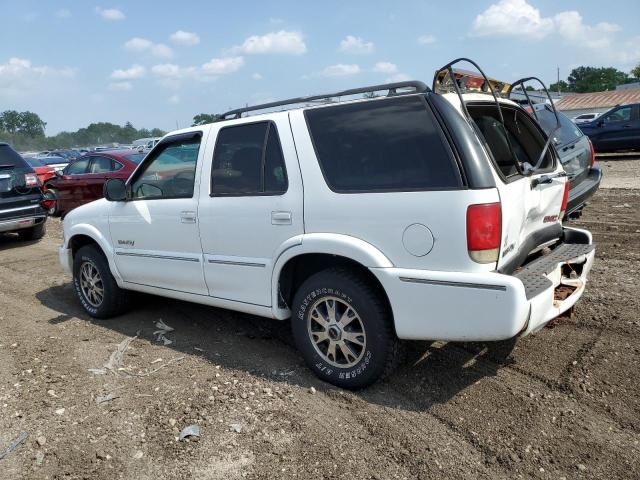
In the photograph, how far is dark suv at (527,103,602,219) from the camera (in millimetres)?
6703

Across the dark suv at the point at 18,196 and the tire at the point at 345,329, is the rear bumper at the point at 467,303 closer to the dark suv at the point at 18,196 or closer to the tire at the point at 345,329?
the tire at the point at 345,329

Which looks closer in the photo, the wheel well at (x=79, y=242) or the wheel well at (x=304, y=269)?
the wheel well at (x=304, y=269)

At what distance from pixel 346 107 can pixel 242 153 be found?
0.93 metres

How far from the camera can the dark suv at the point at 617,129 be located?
51.9 feet

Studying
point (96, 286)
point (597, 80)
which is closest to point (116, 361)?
point (96, 286)

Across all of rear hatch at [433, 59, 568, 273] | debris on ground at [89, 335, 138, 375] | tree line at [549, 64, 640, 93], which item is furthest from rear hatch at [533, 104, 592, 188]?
tree line at [549, 64, 640, 93]

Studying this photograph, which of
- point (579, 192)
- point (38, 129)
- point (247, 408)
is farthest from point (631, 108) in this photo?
point (38, 129)

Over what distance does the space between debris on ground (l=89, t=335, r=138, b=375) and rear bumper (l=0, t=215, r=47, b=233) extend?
18.9ft

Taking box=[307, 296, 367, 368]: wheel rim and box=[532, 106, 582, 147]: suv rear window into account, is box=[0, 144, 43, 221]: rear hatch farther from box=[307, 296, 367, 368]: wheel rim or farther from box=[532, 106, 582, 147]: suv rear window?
box=[532, 106, 582, 147]: suv rear window

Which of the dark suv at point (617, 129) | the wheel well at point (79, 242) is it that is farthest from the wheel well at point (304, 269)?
the dark suv at point (617, 129)

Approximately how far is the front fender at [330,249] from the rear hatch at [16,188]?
7425 millimetres

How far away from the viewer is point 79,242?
18.5 feet

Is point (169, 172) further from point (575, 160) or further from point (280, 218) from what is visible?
point (575, 160)

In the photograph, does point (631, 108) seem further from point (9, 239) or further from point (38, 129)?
point (38, 129)
